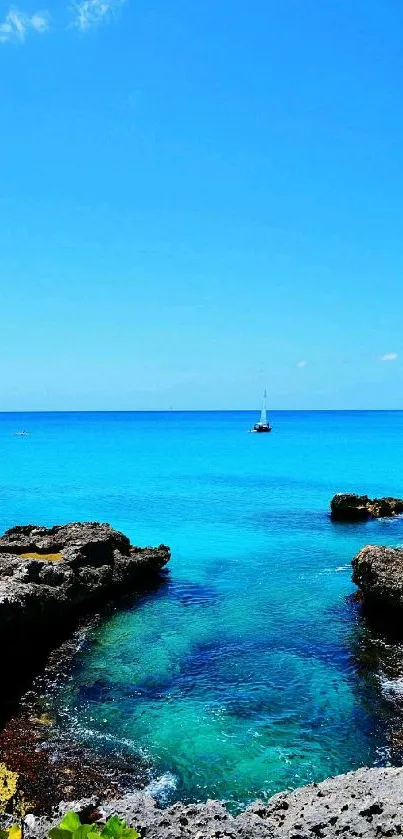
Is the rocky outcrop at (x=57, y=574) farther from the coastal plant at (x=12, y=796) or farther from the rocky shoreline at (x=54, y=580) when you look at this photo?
the coastal plant at (x=12, y=796)

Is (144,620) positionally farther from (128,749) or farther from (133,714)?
(128,749)

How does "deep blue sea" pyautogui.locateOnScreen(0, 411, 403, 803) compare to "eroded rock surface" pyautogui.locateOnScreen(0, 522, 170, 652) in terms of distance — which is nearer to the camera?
"deep blue sea" pyautogui.locateOnScreen(0, 411, 403, 803)

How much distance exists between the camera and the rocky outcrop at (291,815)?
10.8m

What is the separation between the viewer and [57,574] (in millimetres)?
26766

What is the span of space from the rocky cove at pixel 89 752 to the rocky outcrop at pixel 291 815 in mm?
20

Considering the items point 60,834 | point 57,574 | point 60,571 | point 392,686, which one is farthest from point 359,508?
point 60,834

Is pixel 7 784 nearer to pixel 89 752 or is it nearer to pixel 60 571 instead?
pixel 89 752

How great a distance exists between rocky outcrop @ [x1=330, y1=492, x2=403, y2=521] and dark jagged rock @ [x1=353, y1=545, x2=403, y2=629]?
71.6 feet

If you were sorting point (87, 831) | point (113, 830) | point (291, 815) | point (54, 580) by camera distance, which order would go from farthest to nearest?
point (54, 580)
point (291, 815)
point (113, 830)
point (87, 831)

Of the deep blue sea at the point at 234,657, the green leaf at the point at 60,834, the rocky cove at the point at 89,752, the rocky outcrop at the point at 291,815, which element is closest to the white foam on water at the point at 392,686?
the deep blue sea at the point at 234,657

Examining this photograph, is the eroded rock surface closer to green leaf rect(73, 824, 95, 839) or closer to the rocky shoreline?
the rocky shoreline

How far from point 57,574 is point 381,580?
14.1 m

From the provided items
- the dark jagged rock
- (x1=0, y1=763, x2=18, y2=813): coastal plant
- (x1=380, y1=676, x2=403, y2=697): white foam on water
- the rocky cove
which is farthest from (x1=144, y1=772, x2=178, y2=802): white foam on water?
the dark jagged rock

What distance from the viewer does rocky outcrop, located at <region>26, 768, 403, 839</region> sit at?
10797mm
